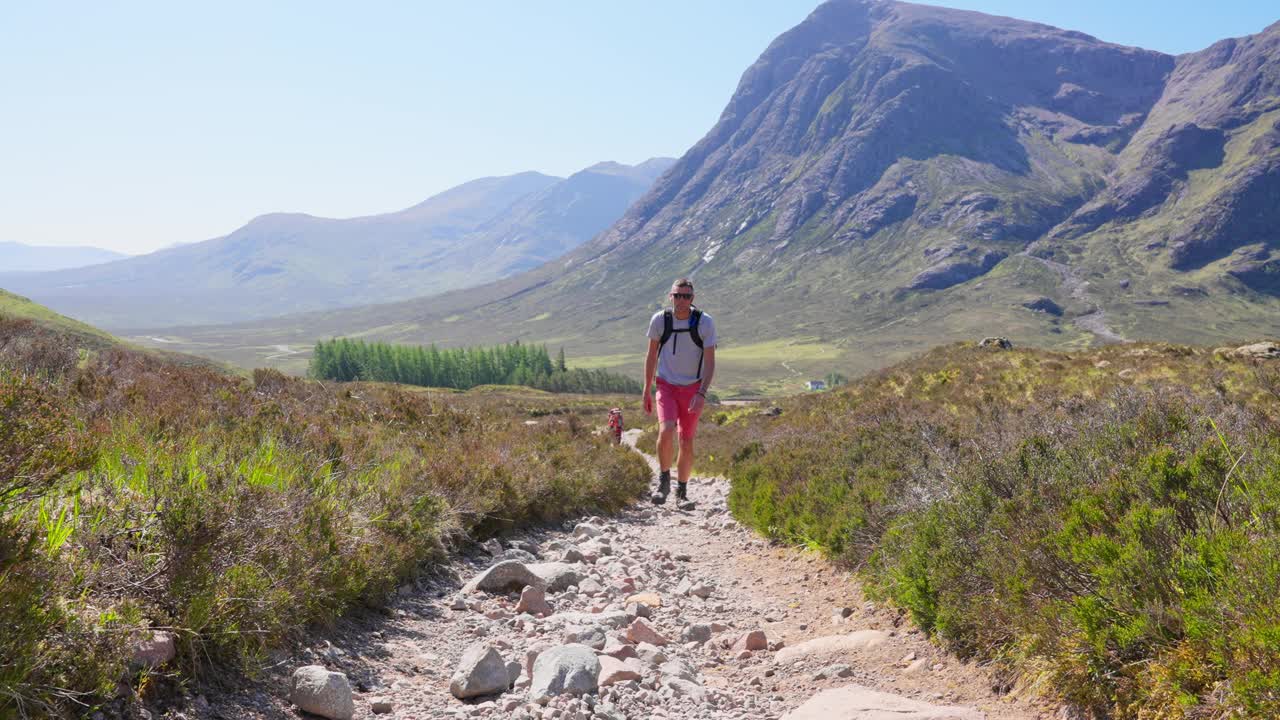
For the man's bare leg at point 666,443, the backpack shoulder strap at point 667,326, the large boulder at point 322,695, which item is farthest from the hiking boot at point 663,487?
the large boulder at point 322,695

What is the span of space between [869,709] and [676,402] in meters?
6.33

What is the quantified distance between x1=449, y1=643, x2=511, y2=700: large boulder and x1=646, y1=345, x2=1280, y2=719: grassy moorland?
267 centimetres

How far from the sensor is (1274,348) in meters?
16.9

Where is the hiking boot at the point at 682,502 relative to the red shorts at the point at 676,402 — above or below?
below

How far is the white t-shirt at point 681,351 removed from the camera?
9508 millimetres

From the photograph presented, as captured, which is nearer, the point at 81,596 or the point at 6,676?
the point at 6,676

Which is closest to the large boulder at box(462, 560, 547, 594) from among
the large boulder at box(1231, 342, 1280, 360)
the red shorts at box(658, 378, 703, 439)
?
the red shorts at box(658, 378, 703, 439)

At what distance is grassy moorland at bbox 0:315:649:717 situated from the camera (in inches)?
110

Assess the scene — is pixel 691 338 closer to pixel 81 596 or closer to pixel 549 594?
pixel 549 594

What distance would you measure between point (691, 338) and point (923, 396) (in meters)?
11.2

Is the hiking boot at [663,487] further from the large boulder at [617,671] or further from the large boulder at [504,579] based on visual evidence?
the large boulder at [617,671]

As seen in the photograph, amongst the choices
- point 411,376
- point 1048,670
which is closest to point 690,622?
point 1048,670

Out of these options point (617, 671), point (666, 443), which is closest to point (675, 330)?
point (666, 443)

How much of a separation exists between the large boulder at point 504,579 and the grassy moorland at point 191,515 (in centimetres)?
54
